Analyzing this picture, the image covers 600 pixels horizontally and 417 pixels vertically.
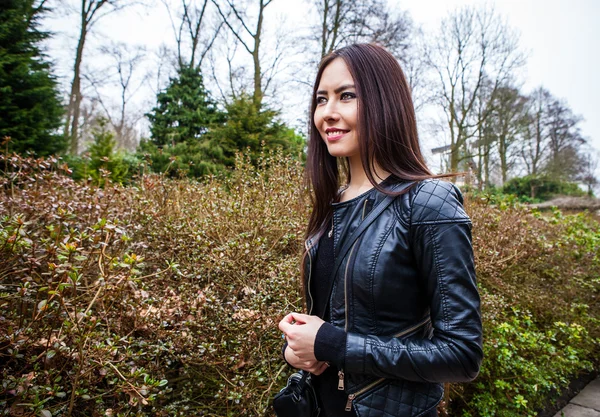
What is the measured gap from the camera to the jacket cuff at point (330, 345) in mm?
1055

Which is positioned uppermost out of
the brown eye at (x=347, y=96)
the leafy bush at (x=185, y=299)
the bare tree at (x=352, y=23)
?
the bare tree at (x=352, y=23)

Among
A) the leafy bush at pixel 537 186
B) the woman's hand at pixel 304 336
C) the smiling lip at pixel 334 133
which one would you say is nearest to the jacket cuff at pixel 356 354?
the woman's hand at pixel 304 336

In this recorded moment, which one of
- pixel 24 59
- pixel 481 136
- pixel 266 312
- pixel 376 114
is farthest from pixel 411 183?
pixel 481 136

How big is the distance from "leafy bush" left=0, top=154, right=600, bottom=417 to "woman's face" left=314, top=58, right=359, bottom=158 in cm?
109

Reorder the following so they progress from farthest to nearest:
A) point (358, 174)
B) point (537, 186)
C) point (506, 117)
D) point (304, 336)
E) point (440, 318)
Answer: point (537, 186) < point (506, 117) < point (358, 174) < point (304, 336) < point (440, 318)

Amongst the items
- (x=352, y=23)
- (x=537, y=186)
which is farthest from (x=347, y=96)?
(x=537, y=186)

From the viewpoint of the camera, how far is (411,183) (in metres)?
1.14

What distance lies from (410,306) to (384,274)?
132mm

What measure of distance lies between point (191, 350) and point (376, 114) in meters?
1.73

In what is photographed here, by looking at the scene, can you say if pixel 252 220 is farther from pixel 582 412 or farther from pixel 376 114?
pixel 582 412

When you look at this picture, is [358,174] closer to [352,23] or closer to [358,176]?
[358,176]

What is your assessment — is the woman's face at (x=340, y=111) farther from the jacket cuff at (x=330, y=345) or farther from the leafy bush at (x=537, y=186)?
the leafy bush at (x=537, y=186)

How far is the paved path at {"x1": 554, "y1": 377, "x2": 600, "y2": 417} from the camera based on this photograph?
11.2 ft

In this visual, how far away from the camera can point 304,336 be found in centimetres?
113
